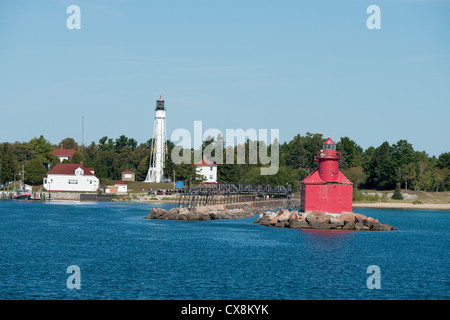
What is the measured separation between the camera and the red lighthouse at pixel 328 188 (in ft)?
235

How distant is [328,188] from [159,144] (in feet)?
256

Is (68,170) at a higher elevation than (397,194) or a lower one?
higher

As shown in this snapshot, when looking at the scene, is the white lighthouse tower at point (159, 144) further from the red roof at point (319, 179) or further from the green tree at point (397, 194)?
the red roof at point (319, 179)

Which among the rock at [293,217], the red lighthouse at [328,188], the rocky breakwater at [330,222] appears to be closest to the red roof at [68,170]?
the rocky breakwater at [330,222]

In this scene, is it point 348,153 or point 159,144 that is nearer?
point 159,144

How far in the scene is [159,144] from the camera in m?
144

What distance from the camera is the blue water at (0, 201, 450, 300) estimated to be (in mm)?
35344

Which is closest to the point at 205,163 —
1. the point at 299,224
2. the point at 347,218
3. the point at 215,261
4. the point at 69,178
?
the point at 69,178

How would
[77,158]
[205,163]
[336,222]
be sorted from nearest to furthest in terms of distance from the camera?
1. [336,222]
2. [205,163]
3. [77,158]

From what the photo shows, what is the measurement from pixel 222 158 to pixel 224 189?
174 ft

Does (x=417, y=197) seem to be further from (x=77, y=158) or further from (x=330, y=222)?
(x=77, y=158)
